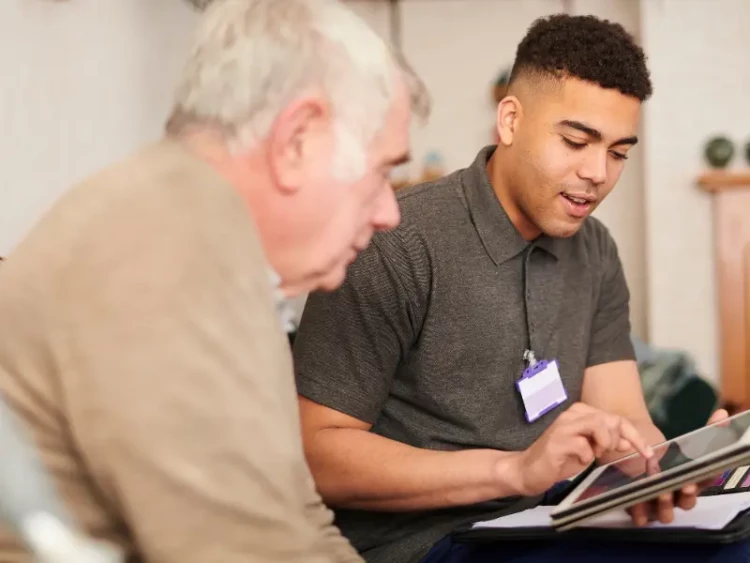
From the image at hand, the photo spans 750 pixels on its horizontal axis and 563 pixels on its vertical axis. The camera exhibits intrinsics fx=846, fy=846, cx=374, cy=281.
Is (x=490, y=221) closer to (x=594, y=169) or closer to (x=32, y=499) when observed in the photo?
(x=594, y=169)

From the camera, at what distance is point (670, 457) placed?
3.30 feet

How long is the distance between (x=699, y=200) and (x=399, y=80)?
273 cm

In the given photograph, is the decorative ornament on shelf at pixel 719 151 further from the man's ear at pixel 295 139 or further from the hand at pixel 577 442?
the man's ear at pixel 295 139

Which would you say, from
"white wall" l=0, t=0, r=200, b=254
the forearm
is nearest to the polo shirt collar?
the forearm

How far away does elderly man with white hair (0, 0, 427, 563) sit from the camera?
0.53 m

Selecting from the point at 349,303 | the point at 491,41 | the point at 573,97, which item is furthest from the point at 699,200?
the point at 349,303

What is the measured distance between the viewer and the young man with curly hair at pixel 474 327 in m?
1.15

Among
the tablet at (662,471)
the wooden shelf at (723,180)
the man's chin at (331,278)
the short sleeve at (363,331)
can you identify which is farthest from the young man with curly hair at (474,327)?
the wooden shelf at (723,180)

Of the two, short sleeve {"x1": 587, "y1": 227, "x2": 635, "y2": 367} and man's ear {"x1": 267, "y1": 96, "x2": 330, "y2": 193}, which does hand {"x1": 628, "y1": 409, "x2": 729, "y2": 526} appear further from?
man's ear {"x1": 267, "y1": 96, "x2": 330, "y2": 193}

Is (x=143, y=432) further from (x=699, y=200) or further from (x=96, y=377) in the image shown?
(x=699, y=200)

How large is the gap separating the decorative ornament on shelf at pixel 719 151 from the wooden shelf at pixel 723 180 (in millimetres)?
38

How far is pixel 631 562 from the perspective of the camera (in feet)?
3.46

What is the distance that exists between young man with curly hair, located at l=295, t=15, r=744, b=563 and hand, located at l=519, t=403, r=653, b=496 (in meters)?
0.06

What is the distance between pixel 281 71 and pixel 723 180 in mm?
2766
